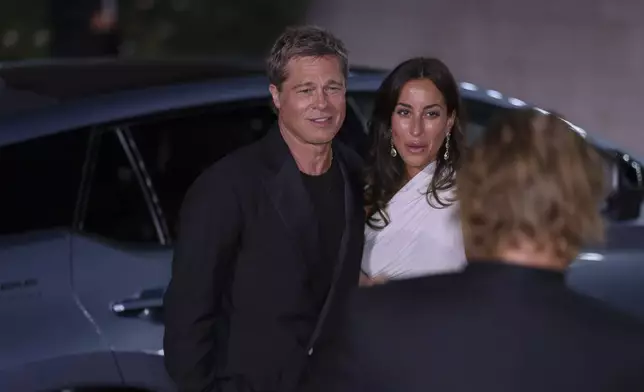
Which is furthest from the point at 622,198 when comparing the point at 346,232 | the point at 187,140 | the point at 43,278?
the point at 43,278

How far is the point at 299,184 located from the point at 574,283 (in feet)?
5.53

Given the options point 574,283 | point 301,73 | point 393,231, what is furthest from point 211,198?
point 574,283

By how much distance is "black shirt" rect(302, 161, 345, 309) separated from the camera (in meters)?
3.06

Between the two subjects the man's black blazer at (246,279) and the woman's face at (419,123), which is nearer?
the man's black blazer at (246,279)

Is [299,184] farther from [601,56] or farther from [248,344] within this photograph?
[601,56]

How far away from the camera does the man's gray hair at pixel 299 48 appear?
10.1ft

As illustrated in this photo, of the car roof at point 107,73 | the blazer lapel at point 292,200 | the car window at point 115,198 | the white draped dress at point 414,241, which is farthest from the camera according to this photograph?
the car roof at point 107,73

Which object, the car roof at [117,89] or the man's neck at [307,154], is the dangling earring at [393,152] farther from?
the car roof at [117,89]

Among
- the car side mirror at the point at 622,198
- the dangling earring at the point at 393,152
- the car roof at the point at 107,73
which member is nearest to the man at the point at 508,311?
the dangling earring at the point at 393,152

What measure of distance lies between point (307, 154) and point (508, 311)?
4.05ft

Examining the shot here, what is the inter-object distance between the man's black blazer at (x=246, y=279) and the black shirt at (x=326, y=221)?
0.06 ft

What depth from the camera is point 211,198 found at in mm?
2906

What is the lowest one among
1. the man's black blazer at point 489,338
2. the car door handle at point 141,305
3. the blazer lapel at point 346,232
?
the car door handle at point 141,305

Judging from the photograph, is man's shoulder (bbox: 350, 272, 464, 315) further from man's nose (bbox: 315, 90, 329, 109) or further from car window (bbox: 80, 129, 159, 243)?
car window (bbox: 80, 129, 159, 243)
